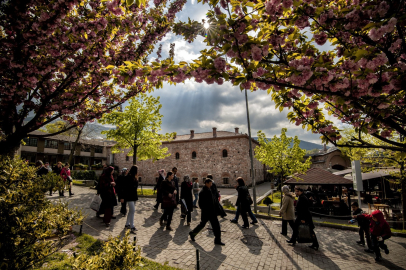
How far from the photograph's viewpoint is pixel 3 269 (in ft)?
7.41

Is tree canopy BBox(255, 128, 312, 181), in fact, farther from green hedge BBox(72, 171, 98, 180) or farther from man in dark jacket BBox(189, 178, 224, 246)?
green hedge BBox(72, 171, 98, 180)

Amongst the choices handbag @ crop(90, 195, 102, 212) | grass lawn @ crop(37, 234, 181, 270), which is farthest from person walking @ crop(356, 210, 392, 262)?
handbag @ crop(90, 195, 102, 212)

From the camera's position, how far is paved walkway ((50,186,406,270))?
4.67 m

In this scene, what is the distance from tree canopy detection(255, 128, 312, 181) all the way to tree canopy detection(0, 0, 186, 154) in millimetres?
11772

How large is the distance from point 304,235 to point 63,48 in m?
8.05

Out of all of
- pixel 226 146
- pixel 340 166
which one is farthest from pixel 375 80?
pixel 340 166

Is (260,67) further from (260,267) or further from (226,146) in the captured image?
(226,146)

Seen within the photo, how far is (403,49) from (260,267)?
198 inches

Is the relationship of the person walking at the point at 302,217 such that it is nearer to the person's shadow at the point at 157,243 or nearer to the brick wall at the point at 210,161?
the person's shadow at the point at 157,243

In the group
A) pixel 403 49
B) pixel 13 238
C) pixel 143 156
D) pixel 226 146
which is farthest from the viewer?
pixel 226 146

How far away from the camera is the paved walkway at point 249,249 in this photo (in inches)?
184

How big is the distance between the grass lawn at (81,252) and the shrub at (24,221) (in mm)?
780

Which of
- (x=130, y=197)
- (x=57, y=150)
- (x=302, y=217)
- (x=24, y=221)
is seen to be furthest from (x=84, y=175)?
(x=302, y=217)

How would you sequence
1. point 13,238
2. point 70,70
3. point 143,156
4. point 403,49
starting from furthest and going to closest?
1. point 143,156
2. point 70,70
3. point 403,49
4. point 13,238
